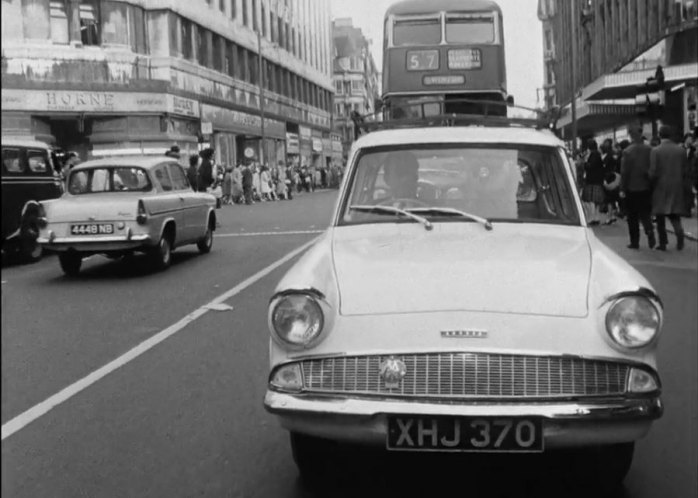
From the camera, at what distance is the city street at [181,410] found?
3709mm

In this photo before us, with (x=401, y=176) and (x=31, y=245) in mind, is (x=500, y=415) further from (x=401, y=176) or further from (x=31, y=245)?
(x=31, y=245)

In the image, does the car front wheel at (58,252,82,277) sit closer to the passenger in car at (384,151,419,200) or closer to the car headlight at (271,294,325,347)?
the passenger in car at (384,151,419,200)

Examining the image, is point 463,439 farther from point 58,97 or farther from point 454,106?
point 58,97

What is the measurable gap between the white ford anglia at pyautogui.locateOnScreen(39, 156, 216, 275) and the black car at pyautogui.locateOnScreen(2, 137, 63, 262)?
128cm

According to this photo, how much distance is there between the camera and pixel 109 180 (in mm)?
12258

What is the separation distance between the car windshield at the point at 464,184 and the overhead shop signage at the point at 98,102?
101 ft

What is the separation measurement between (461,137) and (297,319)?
76.3 inches

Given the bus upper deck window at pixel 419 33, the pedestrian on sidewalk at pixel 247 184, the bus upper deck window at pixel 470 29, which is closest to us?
the bus upper deck window at pixel 470 29

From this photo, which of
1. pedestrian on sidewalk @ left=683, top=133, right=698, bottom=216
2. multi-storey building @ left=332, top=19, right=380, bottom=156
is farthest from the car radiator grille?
multi-storey building @ left=332, top=19, right=380, bottom=156

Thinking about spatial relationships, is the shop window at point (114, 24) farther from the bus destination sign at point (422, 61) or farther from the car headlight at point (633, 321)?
the car headlight at point (633, 321)

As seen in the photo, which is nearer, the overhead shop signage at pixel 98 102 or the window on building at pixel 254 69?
the overhead shop signage at pixel 98 102

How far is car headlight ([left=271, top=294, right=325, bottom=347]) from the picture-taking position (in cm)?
337

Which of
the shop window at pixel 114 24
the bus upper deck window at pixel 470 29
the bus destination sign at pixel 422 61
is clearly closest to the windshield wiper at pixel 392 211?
the bus destination sign at pixel 422 61

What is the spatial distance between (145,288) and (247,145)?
137 feet
